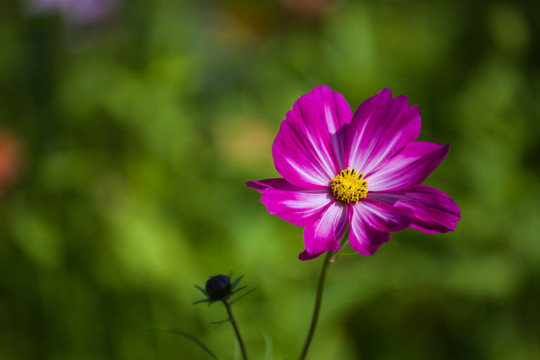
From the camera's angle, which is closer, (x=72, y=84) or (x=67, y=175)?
(x=67, y=175)

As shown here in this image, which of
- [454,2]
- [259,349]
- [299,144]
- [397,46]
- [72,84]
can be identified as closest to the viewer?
[299,144]

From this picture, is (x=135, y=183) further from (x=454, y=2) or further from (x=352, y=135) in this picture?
(x=454, y=2)

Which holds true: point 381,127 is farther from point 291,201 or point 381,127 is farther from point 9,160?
point 9,160

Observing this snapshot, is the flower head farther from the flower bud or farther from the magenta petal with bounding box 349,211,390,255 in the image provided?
the magenta petal with bounding box 349,211,390,255

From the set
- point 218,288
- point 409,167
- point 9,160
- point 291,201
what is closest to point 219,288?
point 218,288

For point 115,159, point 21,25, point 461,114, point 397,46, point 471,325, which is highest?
point 21,25

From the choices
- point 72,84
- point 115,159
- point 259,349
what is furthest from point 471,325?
point 72,84
